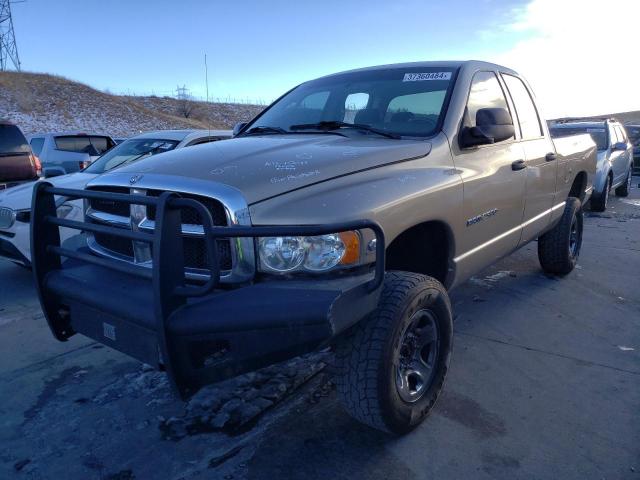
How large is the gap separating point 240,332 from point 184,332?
8.4 inches

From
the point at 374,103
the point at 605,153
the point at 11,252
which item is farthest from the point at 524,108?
the point at 605,153

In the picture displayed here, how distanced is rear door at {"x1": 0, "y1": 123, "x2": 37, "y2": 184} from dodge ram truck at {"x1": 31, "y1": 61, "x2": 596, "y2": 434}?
19.7ft

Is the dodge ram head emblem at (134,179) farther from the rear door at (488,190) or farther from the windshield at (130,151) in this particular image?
the windshield at (130,151)

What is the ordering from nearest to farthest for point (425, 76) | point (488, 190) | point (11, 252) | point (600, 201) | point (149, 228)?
point (149, 228) → point (488, 190) → point (425, 76) → point (11, 252) → point (600, 201)

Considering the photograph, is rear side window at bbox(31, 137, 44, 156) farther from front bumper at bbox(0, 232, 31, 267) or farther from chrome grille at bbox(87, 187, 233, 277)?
chrome grille at bbox(87, 187, 233, 277)

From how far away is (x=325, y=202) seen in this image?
2.29m

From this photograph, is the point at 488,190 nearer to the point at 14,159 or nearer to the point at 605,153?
the point at 14,159

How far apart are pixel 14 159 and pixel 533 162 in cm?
755

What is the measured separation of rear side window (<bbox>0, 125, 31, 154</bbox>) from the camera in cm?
812

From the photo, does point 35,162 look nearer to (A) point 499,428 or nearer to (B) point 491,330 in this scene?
(B) point 491,330

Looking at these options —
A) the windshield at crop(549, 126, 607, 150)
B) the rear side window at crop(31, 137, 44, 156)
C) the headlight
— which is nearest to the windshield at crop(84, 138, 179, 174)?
the headlight

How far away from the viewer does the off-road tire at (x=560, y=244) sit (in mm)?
5137

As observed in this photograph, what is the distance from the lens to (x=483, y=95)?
3.72 metres

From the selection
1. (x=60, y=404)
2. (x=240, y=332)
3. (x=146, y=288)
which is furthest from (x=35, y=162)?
(x=240, y=332)
